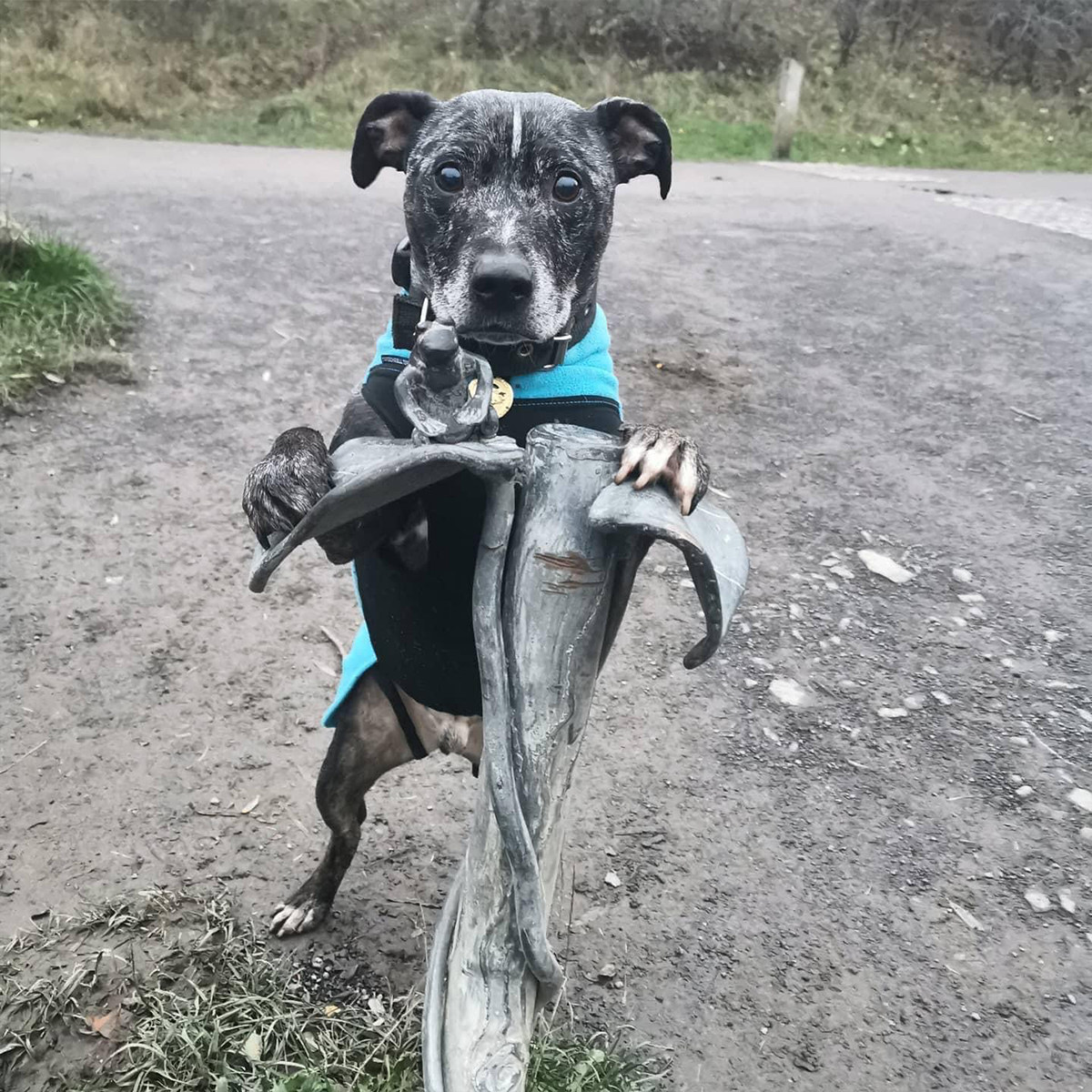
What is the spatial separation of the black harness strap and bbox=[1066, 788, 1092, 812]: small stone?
2131 mm

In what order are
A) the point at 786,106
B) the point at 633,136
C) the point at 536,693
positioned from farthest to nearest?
the point at 786,106, the point at 633,136, the point at 536,693

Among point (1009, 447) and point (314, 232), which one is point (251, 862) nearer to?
point (1009, 447)

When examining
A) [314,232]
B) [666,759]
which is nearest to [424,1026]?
[666,759]

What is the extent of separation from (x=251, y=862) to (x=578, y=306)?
184 centimetres

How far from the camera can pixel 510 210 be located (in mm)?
1830

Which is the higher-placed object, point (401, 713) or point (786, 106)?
point (786, 106)

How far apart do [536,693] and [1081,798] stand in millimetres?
2571

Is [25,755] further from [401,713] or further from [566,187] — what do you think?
[566,187]

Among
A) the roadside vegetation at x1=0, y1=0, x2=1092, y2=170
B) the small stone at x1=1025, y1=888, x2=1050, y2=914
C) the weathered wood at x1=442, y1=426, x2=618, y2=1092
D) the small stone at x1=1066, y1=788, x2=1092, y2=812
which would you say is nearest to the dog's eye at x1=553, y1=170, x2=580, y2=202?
the weathered wood at x1=442, y1=426, x2=618, y2=1092

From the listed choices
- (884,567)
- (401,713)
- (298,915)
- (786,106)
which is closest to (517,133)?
(401,713)

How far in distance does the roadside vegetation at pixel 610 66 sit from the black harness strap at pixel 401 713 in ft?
33.5

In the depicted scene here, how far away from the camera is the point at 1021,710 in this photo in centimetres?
362

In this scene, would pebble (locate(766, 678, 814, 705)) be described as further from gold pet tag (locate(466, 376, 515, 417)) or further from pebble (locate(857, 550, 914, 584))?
gold pet tag (locate(466, 376, 515, 417))

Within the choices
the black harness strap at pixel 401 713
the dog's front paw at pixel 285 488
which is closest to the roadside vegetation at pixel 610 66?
the black harness strap at pixel 401 713
